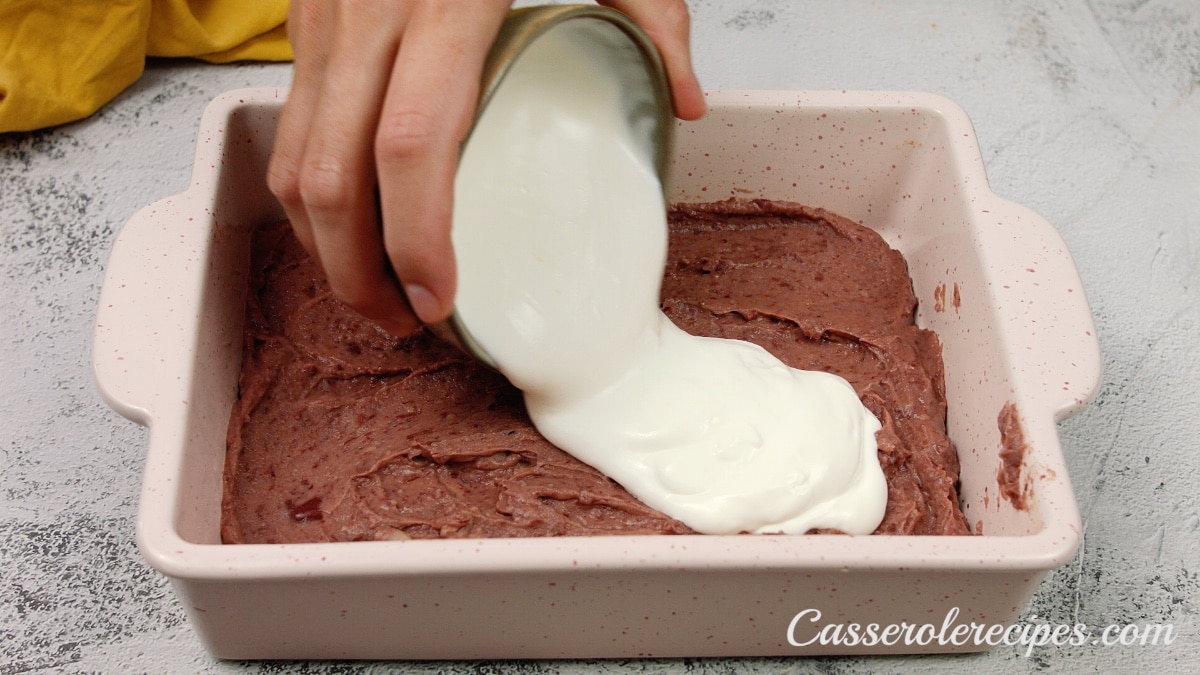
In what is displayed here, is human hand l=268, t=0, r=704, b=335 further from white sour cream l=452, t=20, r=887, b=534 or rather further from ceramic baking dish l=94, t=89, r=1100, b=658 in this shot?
ceramic baking dish l=94, t=89, r=1100, b=658

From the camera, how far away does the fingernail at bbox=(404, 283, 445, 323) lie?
1.22 meters

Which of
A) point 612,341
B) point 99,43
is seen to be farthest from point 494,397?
point 99,43

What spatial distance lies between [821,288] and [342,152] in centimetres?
90

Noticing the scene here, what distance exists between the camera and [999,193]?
2.22m

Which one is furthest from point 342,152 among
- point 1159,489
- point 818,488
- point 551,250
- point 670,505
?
point 1159,489

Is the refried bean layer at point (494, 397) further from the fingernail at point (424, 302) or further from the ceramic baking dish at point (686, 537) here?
the fingernail at point (424, 302)

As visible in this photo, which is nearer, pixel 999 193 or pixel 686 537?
pixel 686 537

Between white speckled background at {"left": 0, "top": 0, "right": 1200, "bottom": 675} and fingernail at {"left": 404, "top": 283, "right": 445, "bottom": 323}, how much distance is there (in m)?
0.52

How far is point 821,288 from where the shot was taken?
183 centimetres

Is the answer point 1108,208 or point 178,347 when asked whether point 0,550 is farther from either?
point 1108,208

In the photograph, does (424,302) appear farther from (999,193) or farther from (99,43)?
(999,193)

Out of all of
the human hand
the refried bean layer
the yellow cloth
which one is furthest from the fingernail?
the yellow cloth

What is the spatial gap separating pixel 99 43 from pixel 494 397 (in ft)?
3.72

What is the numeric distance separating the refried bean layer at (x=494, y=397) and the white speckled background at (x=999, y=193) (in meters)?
0.20
